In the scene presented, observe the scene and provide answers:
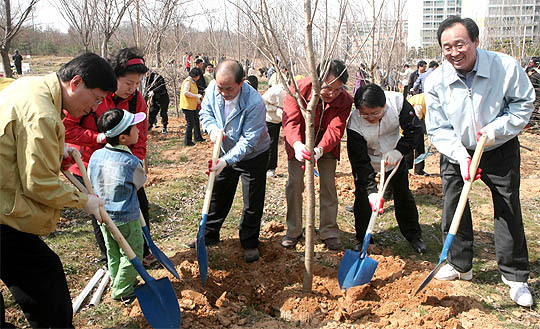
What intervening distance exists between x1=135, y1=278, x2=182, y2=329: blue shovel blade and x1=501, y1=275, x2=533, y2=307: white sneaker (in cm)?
250

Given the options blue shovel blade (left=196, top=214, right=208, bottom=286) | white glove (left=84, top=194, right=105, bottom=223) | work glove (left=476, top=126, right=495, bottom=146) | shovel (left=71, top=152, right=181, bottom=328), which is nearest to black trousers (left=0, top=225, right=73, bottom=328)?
white glove (left=84, top=194, right=105, bottom=223)

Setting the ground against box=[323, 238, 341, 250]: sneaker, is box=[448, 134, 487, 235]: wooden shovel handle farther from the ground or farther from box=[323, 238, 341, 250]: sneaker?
box=[323, 238, 341, 250]: sneaker

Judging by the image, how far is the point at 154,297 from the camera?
272 cm

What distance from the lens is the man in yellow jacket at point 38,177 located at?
188cm

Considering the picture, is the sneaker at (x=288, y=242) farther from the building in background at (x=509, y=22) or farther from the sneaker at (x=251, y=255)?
the building in background at (x=509, y=22)

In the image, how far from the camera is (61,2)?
6.39 meters

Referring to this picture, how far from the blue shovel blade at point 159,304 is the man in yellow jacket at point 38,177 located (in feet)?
1.75

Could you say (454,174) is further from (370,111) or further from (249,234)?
(249,234)

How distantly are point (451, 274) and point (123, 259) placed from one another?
2.65 meters

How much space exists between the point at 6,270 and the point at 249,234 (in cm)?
208

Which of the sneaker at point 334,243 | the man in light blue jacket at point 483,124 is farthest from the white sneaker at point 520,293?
the sneaker at point 334,243

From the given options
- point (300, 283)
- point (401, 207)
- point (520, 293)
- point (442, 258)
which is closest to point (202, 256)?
point (300, 283)

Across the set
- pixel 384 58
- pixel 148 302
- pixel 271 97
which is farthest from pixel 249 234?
pixel 384 58

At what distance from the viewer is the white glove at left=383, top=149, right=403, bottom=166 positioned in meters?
3.60
